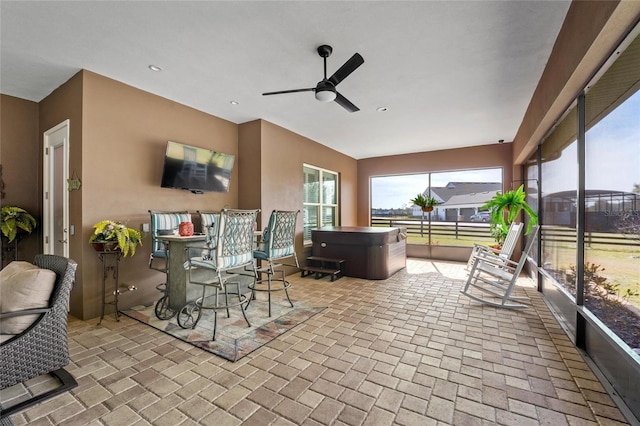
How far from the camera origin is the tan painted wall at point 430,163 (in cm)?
650

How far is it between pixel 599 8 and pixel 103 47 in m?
3.94

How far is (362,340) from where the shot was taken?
2.65 meters

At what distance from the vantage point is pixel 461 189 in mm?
7238

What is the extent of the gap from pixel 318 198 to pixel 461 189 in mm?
3775

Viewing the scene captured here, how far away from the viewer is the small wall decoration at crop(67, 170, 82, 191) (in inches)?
126

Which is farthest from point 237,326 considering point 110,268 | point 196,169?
point 196,169

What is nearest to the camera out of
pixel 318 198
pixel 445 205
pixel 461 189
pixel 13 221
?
pixel 13 221

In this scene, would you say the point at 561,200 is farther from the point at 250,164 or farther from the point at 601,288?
the point at 250,164

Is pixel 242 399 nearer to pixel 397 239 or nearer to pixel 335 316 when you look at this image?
pixel 335 316

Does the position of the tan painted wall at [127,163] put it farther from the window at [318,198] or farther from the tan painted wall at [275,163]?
the window at [318,198]

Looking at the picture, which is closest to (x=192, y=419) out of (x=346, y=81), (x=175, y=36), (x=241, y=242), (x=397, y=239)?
(x=241, y=242)

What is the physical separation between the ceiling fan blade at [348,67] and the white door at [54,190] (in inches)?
132

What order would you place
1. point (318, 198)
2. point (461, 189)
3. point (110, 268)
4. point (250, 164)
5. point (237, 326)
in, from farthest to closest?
point (461, 189)
point (318, 198)
point (250, 164)
point (110, 268)
point (237, 326)

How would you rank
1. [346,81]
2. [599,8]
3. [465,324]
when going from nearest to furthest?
[599,8] → [465,324] → [346,81]
